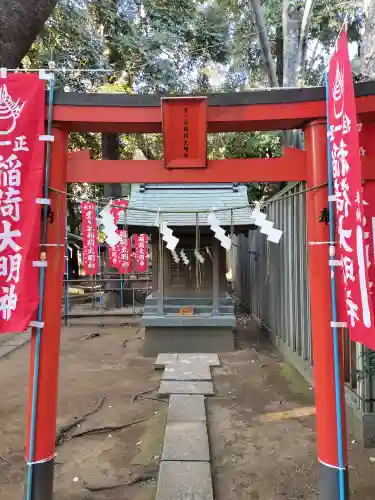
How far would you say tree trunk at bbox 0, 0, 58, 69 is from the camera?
4625 millimetres

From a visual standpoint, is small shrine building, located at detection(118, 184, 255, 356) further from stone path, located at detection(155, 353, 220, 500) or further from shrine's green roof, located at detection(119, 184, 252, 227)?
stone path, located at detection(155, 353, 220, 500)

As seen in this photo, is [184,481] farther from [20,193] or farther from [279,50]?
[279,50]

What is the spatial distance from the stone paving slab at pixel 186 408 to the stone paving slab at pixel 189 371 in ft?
2.86

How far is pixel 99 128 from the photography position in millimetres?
3459

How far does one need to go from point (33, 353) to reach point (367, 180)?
307 cm

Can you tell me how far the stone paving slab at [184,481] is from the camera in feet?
11.9

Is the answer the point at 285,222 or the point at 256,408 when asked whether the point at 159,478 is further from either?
the point at 285,222

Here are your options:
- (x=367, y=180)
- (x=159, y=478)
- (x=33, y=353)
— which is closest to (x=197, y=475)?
(x=159, y=478)

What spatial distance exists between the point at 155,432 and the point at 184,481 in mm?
1472

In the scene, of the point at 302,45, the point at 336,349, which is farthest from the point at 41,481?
the point at 302,45

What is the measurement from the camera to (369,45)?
664 cm

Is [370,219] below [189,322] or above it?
above

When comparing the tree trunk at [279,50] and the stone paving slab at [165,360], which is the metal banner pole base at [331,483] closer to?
the stone paving slab at [165,360]

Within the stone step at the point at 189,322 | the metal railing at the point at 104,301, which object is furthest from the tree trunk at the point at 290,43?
the metal railing at the point at 104,301
